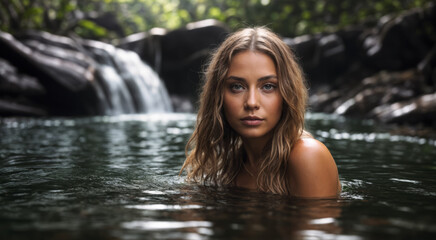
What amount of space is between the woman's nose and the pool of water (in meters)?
0.68

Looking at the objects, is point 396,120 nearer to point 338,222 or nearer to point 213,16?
point 338,222

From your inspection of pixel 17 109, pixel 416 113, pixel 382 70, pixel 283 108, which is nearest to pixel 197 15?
pixel 382 70

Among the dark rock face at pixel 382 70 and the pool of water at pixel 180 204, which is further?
the dark rock face at pixel 382 70

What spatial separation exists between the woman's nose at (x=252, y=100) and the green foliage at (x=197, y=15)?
22.1 m

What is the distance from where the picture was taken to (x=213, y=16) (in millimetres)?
36906

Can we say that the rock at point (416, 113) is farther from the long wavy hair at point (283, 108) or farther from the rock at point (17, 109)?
the rock at point (17, 109)

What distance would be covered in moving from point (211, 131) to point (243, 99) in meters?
0.58

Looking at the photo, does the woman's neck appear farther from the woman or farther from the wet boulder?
the wet boulder

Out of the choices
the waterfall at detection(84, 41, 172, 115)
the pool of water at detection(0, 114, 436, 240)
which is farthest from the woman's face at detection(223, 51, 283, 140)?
the waterfall at detection(84, 41, 172, 115)

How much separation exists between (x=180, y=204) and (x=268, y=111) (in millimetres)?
921

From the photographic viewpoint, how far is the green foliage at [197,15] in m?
25.4

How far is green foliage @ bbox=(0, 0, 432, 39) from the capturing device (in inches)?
998

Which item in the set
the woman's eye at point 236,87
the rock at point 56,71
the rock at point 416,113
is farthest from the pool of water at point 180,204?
the rock at point 56,71

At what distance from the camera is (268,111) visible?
10.7ft
